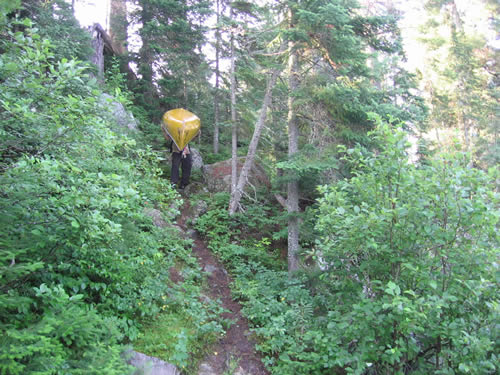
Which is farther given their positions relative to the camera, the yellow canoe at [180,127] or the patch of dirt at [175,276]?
the yellow canoe at [180,127]

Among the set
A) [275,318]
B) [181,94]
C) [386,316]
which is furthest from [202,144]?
[386,316]

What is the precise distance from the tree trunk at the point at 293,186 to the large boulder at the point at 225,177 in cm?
324

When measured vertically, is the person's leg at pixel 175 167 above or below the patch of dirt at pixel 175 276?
above

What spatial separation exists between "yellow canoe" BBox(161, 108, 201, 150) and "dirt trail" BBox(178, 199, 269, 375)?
4.49 metres

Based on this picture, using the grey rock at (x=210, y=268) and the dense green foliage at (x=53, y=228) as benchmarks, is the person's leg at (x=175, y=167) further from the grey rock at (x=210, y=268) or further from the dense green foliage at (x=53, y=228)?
the dense green foliage at (x=53, y=228)

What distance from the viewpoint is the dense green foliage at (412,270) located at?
12.2ft

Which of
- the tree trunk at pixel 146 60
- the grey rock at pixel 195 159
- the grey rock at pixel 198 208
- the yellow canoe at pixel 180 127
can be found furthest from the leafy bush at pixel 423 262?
the tree trunk at pixel 146 60

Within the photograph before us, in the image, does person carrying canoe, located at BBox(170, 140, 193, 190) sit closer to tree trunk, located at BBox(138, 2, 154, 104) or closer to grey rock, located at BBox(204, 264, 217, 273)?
grey rock, located at BBox(204, 264, 217, 273)

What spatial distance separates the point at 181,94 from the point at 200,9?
11.4 ft

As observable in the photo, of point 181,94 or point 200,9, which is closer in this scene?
point 200,9

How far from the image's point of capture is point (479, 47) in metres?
17.0

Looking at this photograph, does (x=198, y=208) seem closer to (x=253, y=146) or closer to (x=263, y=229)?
(x=263, y=229)

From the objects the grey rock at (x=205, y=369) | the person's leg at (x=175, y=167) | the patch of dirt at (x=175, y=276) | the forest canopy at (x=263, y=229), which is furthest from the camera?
the person's leg at (x=175, y=167)

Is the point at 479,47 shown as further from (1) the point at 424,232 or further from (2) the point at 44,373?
(2) the point at 44,373
